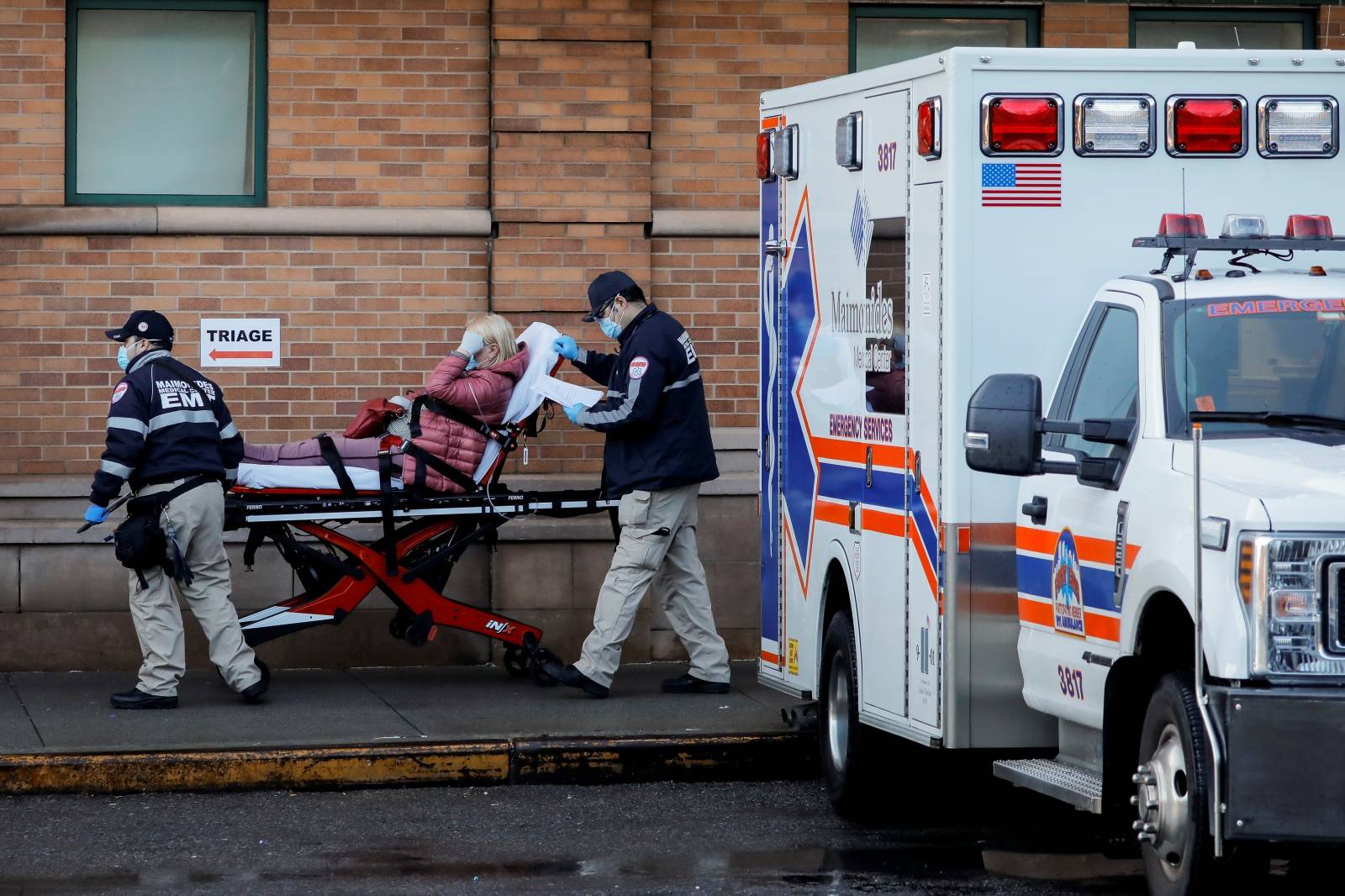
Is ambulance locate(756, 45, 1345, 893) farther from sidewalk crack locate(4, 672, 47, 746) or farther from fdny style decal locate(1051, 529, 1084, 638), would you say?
sidewalk crack locate(4, 672, 47, 746)

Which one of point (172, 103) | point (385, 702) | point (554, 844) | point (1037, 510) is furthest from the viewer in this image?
point (172, 103)

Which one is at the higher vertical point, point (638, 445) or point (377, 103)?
point (377, 103)

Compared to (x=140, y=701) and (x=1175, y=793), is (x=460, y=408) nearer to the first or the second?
(x=140, y=701)

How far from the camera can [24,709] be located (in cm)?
982

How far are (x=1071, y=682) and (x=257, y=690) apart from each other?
4.88 metres

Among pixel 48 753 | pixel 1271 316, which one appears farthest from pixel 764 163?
pixel 48 753

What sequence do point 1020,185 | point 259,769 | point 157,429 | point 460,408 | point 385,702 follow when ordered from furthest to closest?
1. point 385,702
2. point 460,408
3. point 157,429
4. point 259,769
5. point 1020,185

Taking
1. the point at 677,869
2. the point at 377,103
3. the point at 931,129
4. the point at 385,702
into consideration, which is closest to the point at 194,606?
the point at 385,702

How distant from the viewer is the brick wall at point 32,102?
1123 cm

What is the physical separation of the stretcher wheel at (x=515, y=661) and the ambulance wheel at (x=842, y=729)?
2.72 metres

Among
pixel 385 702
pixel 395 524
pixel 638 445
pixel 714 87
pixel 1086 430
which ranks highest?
pixel 714 87

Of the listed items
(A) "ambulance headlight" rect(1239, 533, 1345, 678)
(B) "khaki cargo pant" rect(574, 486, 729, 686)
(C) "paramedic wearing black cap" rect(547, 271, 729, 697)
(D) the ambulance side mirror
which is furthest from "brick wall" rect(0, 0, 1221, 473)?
(A) "ambulance headlight" rect(1239, 533, 1345, 678)

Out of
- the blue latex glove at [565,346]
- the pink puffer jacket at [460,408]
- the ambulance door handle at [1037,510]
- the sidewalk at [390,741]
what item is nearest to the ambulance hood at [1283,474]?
the ambulance door handle at [1037,510]

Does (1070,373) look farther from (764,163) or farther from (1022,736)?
(764,163)
